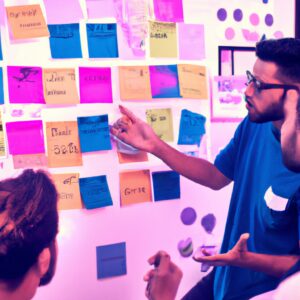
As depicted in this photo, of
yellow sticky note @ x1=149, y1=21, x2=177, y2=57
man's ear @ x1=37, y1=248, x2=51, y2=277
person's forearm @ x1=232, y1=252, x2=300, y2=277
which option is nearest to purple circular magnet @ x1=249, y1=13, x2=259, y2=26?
yellow sticky note @ x1=149, y1=21, x2=177, y2=57

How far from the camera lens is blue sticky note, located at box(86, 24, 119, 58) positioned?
50.3 inches

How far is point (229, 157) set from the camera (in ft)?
4.85

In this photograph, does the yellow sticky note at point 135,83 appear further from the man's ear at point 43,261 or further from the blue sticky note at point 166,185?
the man's ear at point 43,261

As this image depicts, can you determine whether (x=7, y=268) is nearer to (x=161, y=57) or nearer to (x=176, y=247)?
(x=176, y=247)

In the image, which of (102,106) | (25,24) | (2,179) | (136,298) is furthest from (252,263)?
(25,24)

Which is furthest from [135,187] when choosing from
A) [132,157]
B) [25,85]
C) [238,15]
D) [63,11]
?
[238,15]

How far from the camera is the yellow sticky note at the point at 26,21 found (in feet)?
3.88

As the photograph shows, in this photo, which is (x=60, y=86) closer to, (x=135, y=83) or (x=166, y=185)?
(x=135, y=83)

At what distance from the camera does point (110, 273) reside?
1.36 m

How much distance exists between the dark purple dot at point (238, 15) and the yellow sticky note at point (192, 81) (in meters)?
0.22

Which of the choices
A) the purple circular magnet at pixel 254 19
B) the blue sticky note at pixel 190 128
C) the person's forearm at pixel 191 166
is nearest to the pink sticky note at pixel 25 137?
the person's forearm at pixel 191 166

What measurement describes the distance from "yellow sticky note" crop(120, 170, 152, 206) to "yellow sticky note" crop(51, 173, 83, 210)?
0.47 feet

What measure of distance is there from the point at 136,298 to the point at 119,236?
0.70ft

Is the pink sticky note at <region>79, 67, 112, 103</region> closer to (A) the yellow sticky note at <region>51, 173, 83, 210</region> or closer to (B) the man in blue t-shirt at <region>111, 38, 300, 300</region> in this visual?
(B) the man in blue t-shirt at <region>111, 38, 300, 300</region>
